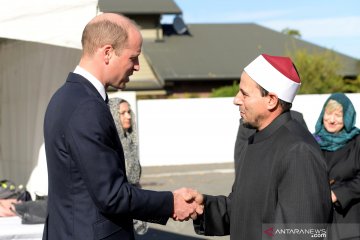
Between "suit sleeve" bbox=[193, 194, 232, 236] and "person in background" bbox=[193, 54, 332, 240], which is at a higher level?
"person in background" bbox=[193, 54, 332, 240]

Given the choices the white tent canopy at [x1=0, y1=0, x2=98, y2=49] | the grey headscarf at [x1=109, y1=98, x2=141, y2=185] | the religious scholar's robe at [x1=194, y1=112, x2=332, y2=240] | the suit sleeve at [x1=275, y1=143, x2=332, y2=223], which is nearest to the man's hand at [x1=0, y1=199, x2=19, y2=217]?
the grey headscarf at [x1=109, y1=98, x2=141, y2=185]

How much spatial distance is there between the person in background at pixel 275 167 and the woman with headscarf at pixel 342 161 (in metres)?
1.87

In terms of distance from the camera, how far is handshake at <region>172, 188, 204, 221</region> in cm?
304

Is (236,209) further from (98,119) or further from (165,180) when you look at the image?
A: (165,180)

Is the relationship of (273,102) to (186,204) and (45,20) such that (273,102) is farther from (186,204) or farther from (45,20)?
(45,20)

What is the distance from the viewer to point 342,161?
4809mm

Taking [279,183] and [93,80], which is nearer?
[279,183]

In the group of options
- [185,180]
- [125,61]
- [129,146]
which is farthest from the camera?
[185,180]

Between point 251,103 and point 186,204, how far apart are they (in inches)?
24.6

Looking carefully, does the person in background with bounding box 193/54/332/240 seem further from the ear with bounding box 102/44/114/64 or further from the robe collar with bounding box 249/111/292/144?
the ear with bounding box 102/44/114/64

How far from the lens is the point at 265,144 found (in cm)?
281

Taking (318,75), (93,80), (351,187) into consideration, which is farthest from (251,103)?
(318,75)

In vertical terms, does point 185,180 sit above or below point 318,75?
below

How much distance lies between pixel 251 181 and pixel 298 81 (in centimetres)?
56
